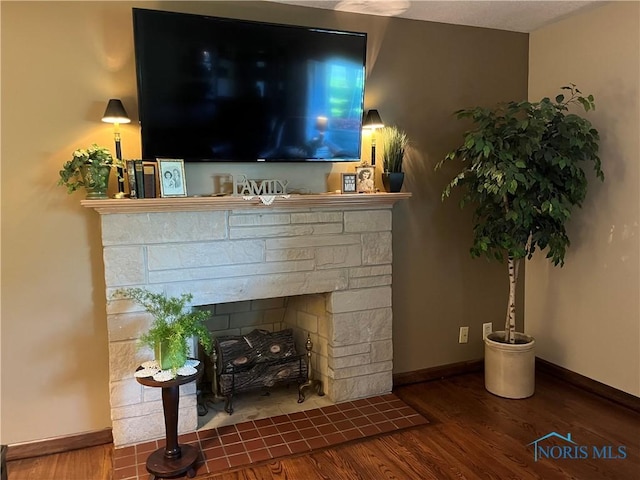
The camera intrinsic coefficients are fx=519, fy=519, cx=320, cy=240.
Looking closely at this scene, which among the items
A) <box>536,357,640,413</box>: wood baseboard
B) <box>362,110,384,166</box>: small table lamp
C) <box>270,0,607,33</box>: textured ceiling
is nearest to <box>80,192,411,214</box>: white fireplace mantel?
<box>362,110,384,166</box>: small table lamp

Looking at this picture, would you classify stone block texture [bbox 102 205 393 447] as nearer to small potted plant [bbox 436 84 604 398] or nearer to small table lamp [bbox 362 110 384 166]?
small table lamp [bbox 362 110 384 166]

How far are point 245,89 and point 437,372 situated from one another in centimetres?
217

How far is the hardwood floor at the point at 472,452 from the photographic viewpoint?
7.74ft

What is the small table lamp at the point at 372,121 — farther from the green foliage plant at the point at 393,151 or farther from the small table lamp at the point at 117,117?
the small table lamp at the point at 117,117

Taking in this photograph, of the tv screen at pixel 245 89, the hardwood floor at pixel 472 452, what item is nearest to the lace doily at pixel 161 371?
the hardwood floor at pixel 472 452

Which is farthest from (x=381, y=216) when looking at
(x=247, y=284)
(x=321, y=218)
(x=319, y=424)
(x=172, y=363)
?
(x=172, y=363)

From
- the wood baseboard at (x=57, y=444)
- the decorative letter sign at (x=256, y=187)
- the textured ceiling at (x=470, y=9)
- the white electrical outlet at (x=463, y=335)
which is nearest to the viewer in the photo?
Result: the wood baseboard at (x=57, y=444)

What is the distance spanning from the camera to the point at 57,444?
260cm

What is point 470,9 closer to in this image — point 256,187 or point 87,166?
point 256,187

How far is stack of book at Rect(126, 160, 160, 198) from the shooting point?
2496 millimetres

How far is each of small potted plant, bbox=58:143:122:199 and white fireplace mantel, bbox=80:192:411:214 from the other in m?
0.09

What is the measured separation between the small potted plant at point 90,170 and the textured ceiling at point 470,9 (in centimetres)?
128

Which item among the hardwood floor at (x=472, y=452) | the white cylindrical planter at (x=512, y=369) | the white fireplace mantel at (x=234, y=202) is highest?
the white fireplace mantel at (x=234, y=202)

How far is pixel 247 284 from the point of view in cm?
280
